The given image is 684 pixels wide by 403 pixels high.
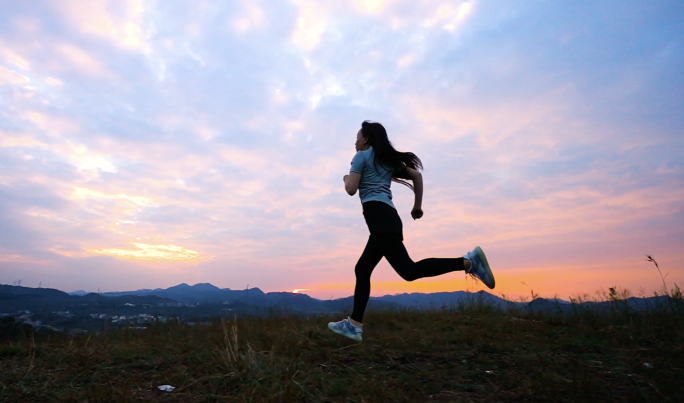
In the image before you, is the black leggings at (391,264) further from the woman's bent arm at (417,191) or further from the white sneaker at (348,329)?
the woman's bent arm at (417,191)

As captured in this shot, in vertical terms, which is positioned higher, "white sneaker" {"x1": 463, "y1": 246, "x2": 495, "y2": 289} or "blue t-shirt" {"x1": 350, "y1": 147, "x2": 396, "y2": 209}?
"blue t-shirt" {"x1": 350, "y1": 147, "x2": 396, "y2": 209}

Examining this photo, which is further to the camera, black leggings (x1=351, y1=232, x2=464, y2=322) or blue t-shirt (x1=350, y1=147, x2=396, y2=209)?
blue t-shirt (x1=350, y1=147, x2=396, y2=209)

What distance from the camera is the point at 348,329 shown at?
3615 mm

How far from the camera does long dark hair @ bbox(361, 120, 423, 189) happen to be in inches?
147

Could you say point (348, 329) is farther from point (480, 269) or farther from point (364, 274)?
point (480, 269)

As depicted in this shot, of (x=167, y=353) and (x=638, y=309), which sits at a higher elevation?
(x=638, y=309)

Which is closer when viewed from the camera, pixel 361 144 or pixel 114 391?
pixel 114 391

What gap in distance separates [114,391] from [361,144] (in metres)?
2.68

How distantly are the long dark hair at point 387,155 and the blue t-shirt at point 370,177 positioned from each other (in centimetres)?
5

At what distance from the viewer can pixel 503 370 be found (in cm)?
273

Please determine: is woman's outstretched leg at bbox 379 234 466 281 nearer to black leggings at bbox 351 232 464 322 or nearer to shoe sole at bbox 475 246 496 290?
black leggings at bbox 351 232 464 322

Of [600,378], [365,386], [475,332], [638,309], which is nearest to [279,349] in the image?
[365,386]

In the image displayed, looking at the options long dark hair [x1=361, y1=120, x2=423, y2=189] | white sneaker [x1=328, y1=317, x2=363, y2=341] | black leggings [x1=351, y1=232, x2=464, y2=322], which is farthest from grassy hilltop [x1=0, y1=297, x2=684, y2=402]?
long dark hair [x1=361, y1=120, x2=423, y2=189]

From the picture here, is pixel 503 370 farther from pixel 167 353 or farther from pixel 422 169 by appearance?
pixel 167 353
